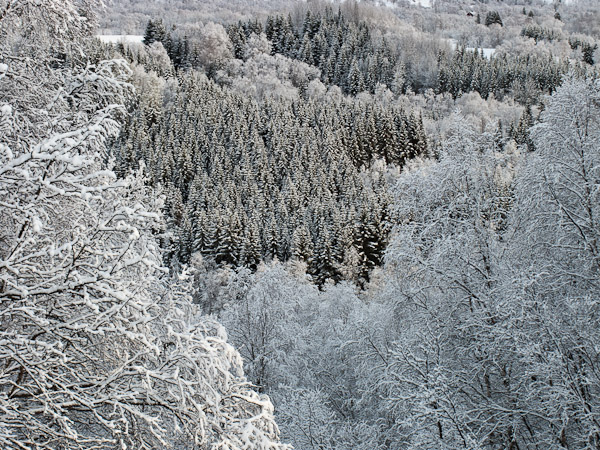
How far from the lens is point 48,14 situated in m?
5.40

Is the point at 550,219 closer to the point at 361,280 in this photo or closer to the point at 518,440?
the point at 518,440

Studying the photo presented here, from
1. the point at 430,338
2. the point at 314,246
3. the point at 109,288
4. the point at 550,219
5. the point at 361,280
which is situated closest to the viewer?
the point at 109,288

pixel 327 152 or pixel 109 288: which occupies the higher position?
pixel 109 288

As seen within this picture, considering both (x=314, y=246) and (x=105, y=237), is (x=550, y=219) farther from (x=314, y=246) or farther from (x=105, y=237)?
(x=314, y=246)

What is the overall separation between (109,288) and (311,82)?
128358 millimetres

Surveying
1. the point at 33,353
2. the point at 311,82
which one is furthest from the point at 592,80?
the point at 311,82

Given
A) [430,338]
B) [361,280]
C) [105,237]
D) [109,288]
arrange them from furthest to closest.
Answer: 1. [361,280]
2. [430,338]
3. [105,237]
4. [109,288]

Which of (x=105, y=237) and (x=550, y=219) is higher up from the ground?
(x=105, y=237)

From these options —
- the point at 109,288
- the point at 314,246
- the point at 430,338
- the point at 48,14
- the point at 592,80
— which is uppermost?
the point at 48,14

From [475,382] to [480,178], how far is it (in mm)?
3775

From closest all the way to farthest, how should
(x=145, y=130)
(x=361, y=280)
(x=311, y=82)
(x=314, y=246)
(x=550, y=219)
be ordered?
1. (x=550, y=219)
2. (x=361, y=280)
3. (x=314, y=246)
4. (x=145, y=130)
5. (x=311, y=82)

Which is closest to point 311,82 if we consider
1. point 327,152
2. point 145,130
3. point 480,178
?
point 327,152

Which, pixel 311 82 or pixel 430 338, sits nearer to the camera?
pixel 430 338

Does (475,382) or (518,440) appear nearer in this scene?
(518,440)
